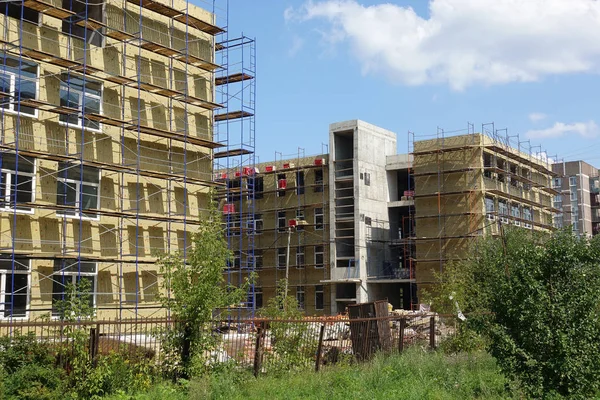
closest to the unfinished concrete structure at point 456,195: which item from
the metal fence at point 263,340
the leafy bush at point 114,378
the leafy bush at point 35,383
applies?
the metal fence at point 263,340

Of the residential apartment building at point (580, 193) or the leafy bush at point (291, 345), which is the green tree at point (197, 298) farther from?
the residential apartment building at point (580, 193)

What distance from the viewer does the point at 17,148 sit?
22.9 metres

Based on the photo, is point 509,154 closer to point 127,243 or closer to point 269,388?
point 127,243

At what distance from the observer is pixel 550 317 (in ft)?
40.3

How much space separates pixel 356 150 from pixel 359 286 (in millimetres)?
8955

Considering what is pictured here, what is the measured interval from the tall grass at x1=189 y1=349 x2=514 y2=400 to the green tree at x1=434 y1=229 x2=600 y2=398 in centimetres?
91

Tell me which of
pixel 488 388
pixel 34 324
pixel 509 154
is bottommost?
pixel 488 388

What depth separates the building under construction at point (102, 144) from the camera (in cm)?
2380

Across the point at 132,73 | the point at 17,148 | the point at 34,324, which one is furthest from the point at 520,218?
the point at 34,324

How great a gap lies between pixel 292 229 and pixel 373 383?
35.1 meters

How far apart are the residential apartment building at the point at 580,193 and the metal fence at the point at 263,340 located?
67.3m

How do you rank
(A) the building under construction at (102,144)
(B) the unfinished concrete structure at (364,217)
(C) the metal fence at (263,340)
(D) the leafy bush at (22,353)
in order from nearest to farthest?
(D) the leafy bush at (22,353) < (C) the metal fence at (263,340) < (A) the building under construction at (102,144) < (B) the unfinished concrete structure at (364,217)

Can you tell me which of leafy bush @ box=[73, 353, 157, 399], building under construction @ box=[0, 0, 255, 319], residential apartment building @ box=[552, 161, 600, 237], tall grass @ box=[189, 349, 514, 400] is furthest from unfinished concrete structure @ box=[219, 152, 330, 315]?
residential apartment building @ box=[552, 161, 600, 237]

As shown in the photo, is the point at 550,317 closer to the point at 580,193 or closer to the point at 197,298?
the point at 197,298
